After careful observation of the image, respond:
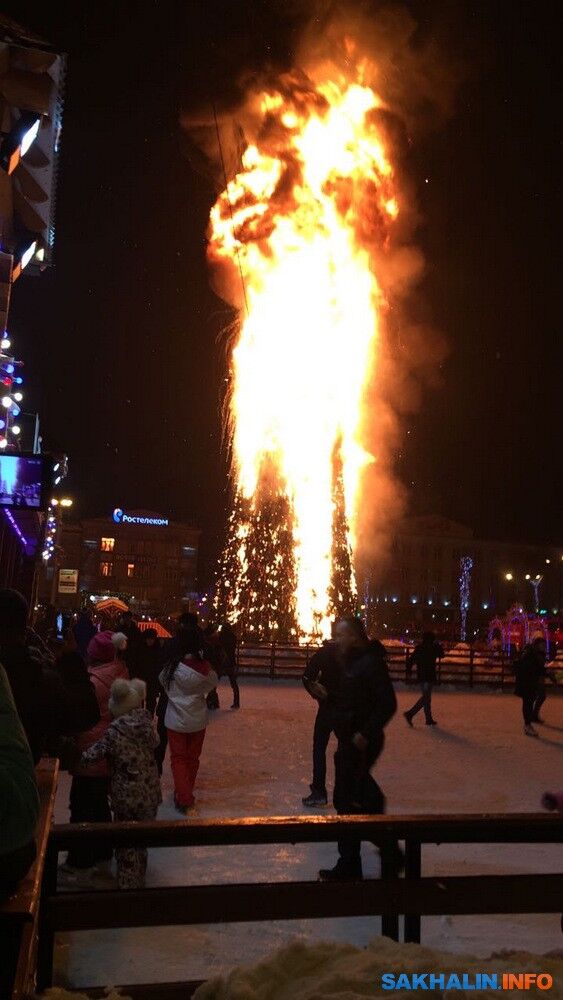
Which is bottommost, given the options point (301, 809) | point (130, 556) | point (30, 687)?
point (301, 809)

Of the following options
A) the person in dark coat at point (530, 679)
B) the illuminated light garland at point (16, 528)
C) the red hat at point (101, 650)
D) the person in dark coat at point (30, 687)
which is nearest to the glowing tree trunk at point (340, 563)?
the illuminated light garland at point (16, 528)

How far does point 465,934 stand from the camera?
4.64 metres

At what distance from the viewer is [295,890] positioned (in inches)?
133

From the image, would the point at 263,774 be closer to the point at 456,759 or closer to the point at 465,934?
the point at 456,759

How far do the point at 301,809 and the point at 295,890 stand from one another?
4385 mm

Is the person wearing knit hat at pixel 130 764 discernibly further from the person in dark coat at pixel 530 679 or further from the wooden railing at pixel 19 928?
the person in dark coat at pixel 530 679

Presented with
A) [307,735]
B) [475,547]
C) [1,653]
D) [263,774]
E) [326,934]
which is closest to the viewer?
[1,653]

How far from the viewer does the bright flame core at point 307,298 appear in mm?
22812

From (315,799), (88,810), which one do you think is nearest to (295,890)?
(88,810)

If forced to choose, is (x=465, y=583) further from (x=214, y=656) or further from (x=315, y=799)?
(x=315, y=799)

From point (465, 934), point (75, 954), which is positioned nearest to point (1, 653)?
point (75, 954)

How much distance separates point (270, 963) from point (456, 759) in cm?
784

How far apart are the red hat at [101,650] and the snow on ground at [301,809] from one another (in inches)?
57.1

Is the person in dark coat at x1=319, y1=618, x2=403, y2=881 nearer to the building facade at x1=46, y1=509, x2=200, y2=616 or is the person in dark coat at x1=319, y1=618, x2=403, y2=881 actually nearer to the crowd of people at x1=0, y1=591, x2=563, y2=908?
the crowd of people at x1=0, y1=591, x2=563, y2=908
